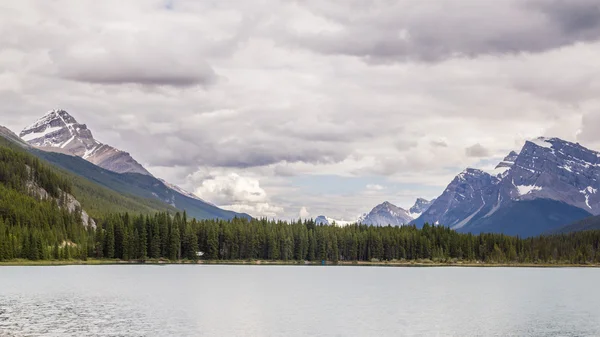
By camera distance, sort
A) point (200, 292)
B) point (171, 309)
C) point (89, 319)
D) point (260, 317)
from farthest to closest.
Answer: point (200, 292), point (171, 309), point (260, 317), point (89, 319)

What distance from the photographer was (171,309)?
10494 centimetres

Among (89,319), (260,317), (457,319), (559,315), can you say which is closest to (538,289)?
(559,315)

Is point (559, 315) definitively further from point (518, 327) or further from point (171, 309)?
point (171, 309)

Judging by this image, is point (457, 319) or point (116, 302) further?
point (116, 302)

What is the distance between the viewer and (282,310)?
4210 inches

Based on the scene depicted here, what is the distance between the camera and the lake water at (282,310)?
84.1 metres

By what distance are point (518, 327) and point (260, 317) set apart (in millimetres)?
33217

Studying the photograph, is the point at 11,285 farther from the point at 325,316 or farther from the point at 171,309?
the point at 325,316

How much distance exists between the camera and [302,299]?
127 m

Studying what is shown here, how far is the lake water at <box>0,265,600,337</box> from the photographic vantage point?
8406 centimetres

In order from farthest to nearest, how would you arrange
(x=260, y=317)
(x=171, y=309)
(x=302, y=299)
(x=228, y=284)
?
(x=228, y=284) < (x=302, y=299) < (x=171, y=309) < (x=260, y=317)

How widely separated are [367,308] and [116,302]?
38384 mm

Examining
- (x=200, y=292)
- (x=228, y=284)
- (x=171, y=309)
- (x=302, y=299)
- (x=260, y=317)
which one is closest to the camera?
(x=260, y=317)

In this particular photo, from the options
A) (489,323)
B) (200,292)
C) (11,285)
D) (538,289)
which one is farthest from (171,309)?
(538,289)
